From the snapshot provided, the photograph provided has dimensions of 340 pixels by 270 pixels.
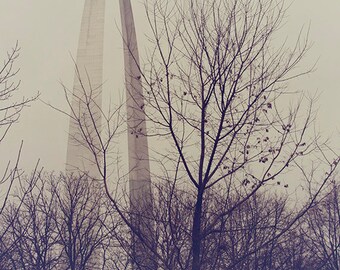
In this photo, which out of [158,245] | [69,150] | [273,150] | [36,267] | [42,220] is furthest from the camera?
[69,150]

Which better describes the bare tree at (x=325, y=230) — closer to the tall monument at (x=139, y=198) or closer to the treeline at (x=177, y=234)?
the treeline at (x=177, y=234)

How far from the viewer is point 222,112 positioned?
6.12m

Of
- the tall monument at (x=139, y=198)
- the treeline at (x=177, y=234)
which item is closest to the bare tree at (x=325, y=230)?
the treeline at (x=177, y=234)

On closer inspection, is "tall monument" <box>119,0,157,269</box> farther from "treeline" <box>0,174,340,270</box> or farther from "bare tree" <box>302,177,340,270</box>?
"bare tree" <box>302,177,340,270</box>

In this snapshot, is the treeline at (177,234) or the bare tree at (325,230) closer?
the treeline at (177,234)

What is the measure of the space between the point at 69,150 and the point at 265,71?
25.5m

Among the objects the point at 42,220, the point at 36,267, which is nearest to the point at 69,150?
the point at 42,220

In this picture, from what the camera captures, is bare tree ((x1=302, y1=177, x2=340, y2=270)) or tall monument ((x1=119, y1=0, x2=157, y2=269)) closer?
tall monument ((x1=119, y1=0, x2=157, y2=269))

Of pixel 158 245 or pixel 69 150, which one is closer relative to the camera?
pixel 158 245

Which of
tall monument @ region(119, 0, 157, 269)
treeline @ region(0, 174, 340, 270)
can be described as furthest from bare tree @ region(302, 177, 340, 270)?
tall monument @ region(119, 0, 157, 269)

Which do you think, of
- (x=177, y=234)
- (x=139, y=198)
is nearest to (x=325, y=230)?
(x=139, y=198)

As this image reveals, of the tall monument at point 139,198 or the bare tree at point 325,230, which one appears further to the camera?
the bare tree at point 325,230

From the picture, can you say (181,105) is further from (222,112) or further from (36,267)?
(36,267)

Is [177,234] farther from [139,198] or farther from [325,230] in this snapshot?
[325,230]
